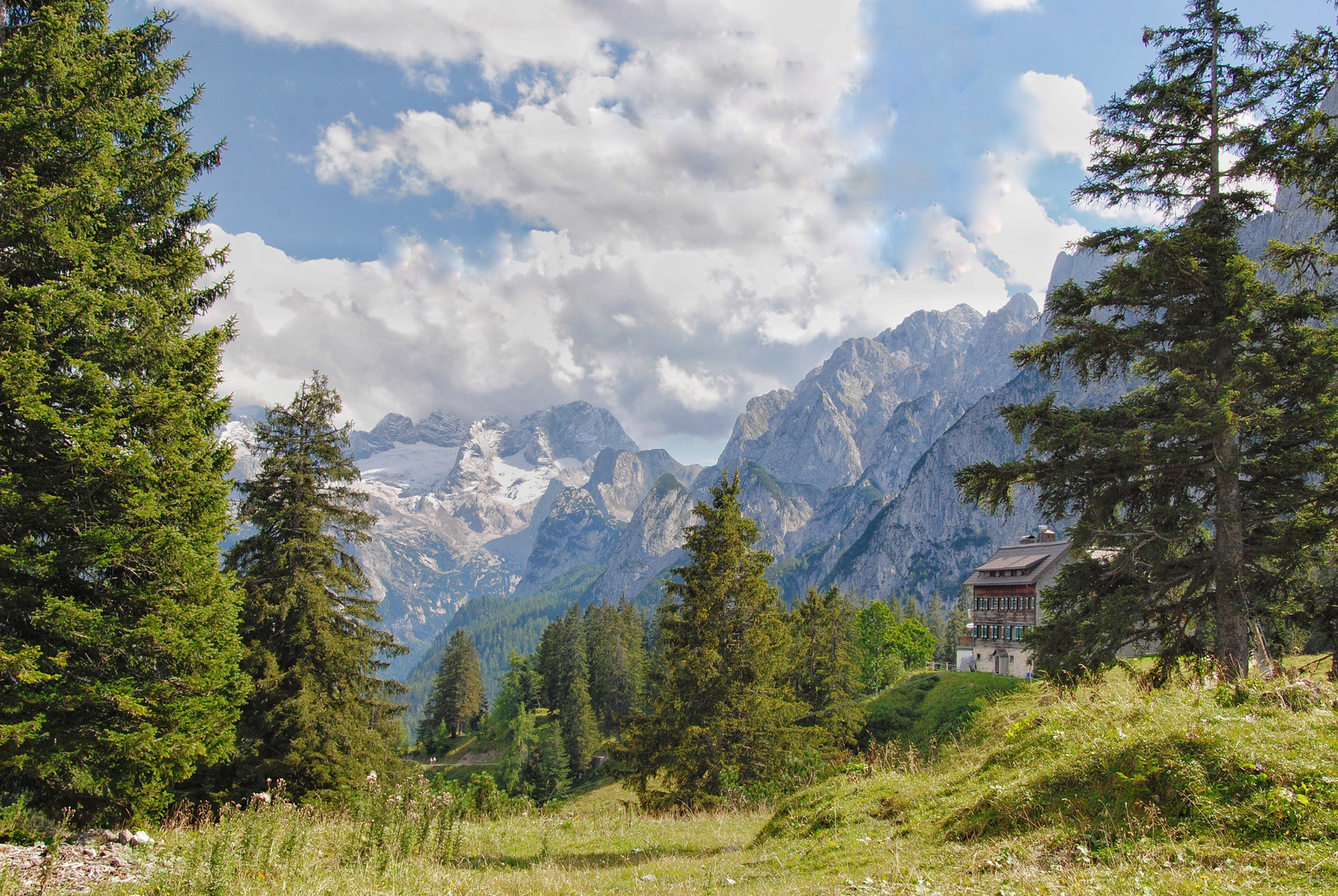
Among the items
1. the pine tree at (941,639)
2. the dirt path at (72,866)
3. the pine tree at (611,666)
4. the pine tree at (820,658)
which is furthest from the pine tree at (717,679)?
the pine tree at (941,639)

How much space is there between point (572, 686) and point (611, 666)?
39.2ft

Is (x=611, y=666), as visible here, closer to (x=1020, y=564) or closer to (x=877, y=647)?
(x=877, y=647)

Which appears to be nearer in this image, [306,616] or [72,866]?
[72,866]

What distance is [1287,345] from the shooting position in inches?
480

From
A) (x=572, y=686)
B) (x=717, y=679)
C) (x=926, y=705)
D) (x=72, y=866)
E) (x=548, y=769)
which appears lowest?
→ (x=548, y=769)

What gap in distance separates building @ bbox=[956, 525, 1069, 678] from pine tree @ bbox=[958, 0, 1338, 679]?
136 ft

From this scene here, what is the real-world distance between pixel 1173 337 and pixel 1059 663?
7.15 metres

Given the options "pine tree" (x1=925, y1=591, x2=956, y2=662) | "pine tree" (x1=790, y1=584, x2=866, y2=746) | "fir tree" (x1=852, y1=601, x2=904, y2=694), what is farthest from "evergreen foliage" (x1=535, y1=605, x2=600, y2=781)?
"pine tree" (x1=925, y1=591, x2=956, y2=662)

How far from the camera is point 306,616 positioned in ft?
61.4

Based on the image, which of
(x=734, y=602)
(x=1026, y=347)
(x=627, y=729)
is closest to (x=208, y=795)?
(x=627, y=729)

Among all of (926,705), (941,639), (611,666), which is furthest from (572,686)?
(941,639)

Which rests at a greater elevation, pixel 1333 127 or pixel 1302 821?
pixel 1333 127

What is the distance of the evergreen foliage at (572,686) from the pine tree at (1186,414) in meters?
59.0

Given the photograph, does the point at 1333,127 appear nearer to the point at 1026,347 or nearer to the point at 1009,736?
the point at 1026,347
